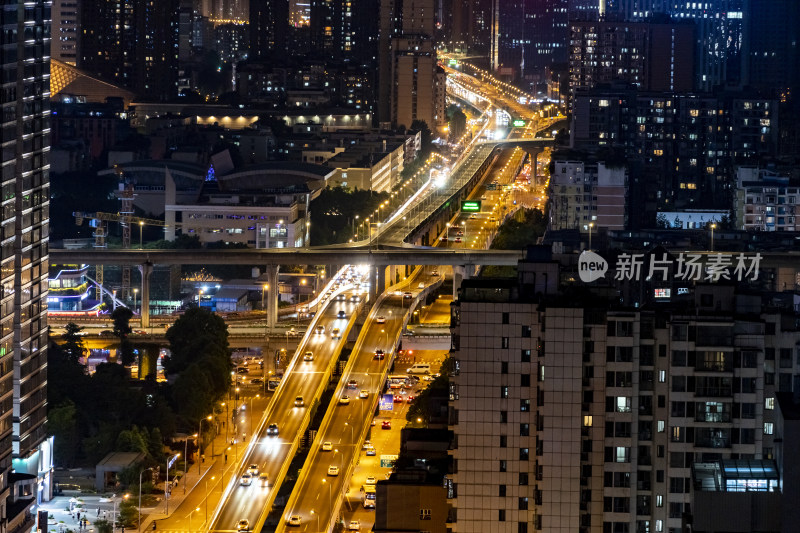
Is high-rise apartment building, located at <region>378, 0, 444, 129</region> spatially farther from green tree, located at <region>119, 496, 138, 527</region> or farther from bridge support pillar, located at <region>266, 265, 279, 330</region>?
green tree, located at <region>119, 496, 138, 527</region>

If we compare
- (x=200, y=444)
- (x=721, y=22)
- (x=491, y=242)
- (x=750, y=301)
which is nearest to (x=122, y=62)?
(x=721, y=22)

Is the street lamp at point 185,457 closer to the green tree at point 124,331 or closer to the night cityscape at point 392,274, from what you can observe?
the night cityscape at point 392,274

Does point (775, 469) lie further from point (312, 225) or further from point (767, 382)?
point (312, 225)

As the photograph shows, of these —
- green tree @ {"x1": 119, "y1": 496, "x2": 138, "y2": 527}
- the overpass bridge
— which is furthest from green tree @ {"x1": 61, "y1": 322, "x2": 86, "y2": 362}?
green tree @ {"x1": 119, "y1": 496, "x2": 138, "y2": 527}

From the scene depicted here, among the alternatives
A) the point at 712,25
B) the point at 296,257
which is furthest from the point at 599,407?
the point at 712,25
